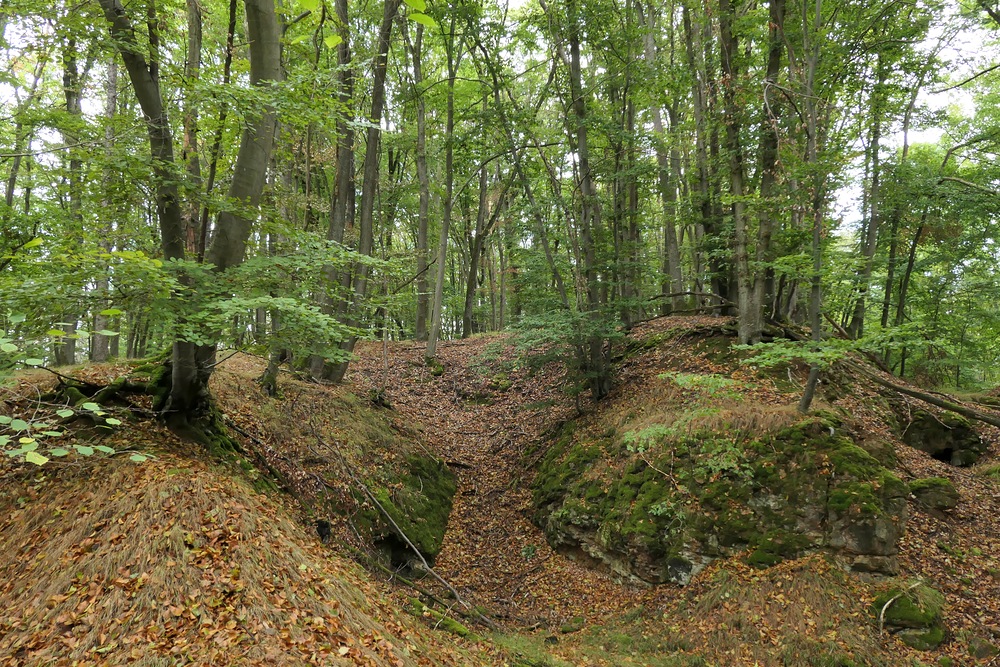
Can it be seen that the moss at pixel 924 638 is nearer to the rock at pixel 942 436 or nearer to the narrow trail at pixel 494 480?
the narrow trail at pixel 494 480

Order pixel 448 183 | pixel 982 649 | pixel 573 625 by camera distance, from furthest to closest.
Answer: pixel 448 183 → pixel 573 625 → pixel 982 649

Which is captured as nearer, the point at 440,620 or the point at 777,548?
the point at 440,620

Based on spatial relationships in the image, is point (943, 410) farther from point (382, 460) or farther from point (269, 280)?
point (269, 280)

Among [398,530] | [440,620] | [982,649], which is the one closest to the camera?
[982,649]

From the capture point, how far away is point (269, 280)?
505 cm

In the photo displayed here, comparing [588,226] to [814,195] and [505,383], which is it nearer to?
[814,195]

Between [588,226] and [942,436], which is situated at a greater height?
[588,226]

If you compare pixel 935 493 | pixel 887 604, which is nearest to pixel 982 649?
pixel 887 604

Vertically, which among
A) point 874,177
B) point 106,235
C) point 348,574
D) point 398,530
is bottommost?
point 398,530

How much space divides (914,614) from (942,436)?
4597mm

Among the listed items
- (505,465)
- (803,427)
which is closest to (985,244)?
(803,427)

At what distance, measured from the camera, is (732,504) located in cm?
722

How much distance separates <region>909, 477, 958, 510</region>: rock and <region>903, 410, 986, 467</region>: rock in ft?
5.70

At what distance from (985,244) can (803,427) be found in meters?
10.5
